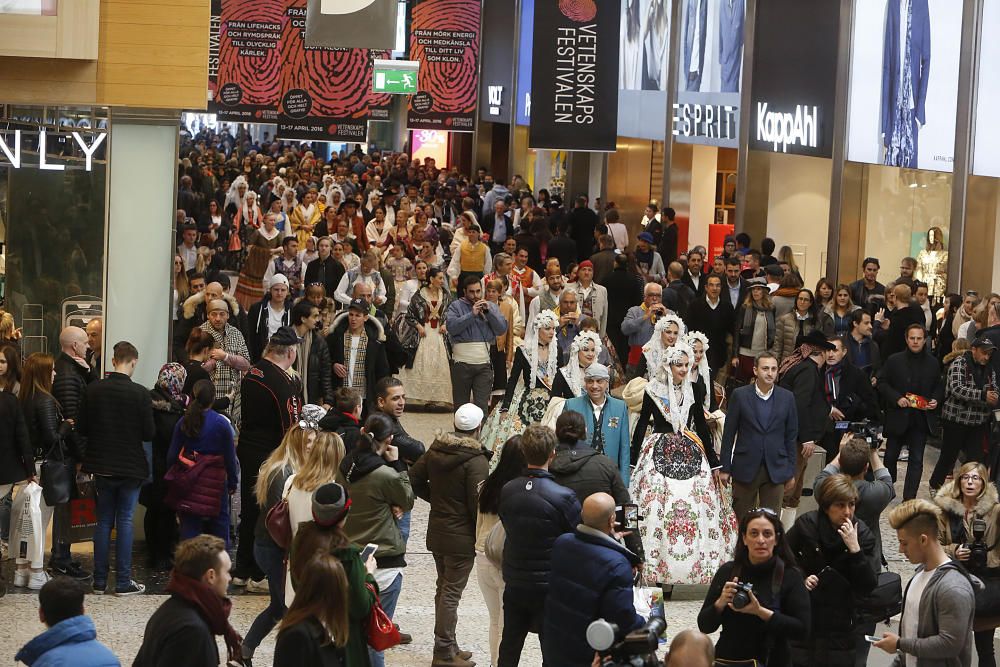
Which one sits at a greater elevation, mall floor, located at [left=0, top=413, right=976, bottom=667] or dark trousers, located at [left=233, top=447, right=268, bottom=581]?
dark trousers, located at [left=233, top=447, right=268, bottom=581]

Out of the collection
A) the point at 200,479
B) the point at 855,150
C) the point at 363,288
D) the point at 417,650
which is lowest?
the point at 417,650

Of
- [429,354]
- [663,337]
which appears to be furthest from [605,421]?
[429,354]

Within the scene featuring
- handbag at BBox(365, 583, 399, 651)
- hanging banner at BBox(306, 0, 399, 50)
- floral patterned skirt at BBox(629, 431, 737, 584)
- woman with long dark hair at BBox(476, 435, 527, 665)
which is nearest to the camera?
handbag at BBox(365, 583, 399, 651)

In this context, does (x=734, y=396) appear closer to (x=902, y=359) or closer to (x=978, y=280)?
(x=902, y=359)

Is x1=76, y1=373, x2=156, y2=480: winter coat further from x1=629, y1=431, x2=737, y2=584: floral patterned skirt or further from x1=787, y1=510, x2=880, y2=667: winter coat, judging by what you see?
x1=787, y1=510, x2=880, y2=667: winter coat

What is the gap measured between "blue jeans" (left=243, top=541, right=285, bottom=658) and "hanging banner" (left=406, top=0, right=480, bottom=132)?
83.6 feet

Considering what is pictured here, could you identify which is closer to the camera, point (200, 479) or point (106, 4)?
point (200, 479)

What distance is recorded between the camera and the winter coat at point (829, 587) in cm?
679

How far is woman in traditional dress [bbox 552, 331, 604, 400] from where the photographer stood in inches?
436

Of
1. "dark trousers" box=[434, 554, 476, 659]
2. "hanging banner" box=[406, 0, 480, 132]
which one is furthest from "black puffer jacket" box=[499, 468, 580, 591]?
"hanging banner" box=[406, 0, 480, 132]

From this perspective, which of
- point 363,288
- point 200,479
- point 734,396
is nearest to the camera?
point 200,479

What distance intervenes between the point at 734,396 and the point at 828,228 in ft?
36.7

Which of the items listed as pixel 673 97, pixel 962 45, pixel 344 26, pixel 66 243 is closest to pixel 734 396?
pixel 66 243

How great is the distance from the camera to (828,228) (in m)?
21.1
